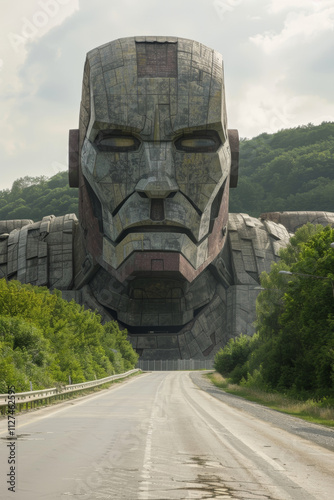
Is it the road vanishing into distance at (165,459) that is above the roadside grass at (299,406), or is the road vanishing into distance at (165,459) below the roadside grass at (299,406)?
above

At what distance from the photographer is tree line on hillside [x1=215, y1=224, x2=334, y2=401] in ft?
85.7

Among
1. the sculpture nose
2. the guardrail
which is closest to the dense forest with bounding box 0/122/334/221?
the sculpture nose

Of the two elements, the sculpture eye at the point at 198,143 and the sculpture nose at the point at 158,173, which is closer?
the sculpture nose at the point at 158,173

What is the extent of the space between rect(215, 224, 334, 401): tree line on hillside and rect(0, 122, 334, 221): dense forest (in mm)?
88931

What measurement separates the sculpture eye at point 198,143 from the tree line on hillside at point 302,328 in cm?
1236

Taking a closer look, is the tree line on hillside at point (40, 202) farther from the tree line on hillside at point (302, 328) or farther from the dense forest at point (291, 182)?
the tree line on hillside at point (302, 328)

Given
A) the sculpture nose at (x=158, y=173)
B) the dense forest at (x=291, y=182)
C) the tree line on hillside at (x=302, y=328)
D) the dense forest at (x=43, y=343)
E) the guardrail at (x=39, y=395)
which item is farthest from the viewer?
the dense forest at (x=291, y=182)

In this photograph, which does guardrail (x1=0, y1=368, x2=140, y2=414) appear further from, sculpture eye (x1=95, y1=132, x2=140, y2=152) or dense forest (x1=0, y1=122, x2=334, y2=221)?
dense forest (x1=0, y1=122, x2=334, y2=221)

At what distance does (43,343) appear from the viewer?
27906mm

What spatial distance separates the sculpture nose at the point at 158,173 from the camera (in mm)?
49562

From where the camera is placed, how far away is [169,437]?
12.0 meters

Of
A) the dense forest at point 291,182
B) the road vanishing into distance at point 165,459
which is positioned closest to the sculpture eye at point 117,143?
the road vanishing into distance at point 165,459

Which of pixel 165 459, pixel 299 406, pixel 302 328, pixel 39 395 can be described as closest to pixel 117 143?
pixel 302 328

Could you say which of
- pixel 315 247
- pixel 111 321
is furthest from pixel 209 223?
pixel 315 247
